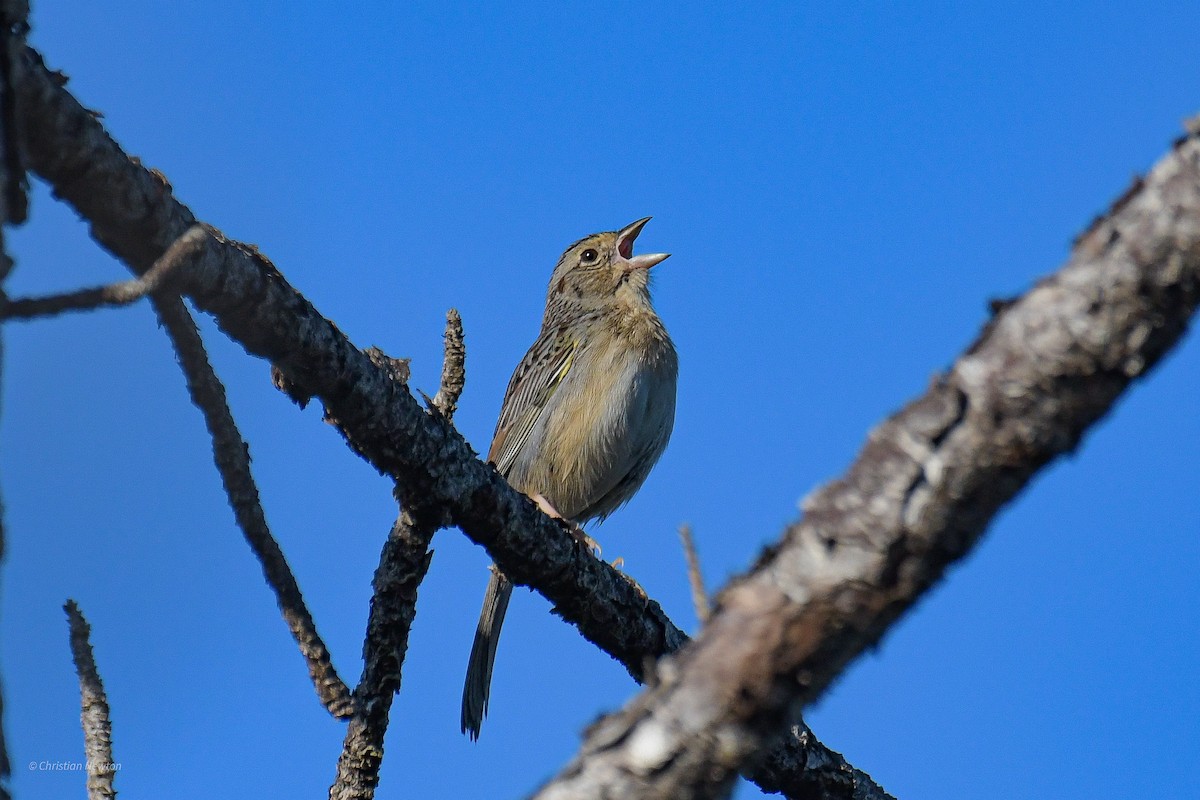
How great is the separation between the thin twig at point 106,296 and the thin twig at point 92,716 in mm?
1641

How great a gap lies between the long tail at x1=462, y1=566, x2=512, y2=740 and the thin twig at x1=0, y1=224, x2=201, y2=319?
15.0 feet

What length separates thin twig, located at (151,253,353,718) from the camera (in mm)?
3613

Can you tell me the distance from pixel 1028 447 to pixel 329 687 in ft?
Answer: 11.1

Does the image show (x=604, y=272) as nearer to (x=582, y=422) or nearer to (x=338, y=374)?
(x=582, y=422)

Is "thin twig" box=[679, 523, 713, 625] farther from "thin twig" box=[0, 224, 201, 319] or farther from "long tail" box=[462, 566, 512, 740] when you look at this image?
"long tail" box=[462, 566, 512, 740]

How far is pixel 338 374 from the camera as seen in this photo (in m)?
3.91

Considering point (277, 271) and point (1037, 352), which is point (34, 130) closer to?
point (277, 271)

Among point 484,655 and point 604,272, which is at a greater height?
point 604,272

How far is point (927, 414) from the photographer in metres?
1.81

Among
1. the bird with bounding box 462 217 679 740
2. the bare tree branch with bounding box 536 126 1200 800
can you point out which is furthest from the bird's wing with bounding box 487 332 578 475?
the bare tree branch with bounding box 536 126 1200 800

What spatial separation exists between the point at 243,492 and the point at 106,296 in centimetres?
181

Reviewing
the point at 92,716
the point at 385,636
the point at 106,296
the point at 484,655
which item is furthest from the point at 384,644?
the point at 106,296

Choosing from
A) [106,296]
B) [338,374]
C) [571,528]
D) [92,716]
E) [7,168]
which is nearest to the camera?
[7,168]

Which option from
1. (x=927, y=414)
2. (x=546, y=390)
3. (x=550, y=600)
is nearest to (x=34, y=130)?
(x=927, y=414)
